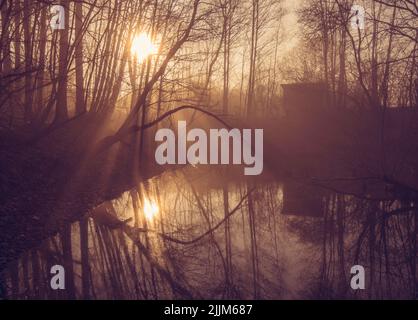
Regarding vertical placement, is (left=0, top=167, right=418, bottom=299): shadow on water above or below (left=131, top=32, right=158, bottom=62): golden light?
below

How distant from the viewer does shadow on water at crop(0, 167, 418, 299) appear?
18.0 feet

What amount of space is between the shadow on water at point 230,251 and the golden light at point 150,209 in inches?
1.1

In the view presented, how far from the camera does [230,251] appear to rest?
23.4 feet

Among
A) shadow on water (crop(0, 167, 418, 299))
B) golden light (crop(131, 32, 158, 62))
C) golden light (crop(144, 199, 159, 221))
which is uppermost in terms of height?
golden light (crop(131, 32, 158, 62))

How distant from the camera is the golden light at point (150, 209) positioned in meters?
9.66

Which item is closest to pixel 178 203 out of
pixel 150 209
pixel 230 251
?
pixel 150 209

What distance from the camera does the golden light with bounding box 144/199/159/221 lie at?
31.7 feet

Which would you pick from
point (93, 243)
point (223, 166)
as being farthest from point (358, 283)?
point (223, 166)

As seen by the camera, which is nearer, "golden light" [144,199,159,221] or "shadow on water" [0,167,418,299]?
"shadow on water" [0,167,418,299]

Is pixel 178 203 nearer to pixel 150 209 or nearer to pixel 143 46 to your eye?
pixel 150 209

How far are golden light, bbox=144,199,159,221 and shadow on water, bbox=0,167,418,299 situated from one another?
0.03m

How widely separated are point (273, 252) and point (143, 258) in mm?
2231

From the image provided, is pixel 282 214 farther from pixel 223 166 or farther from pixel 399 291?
pixel 223 166

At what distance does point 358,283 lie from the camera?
18.9ft
